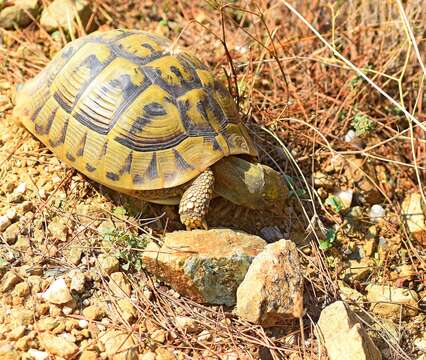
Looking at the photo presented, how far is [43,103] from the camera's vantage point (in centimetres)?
399

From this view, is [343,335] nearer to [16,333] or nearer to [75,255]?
[75,255]

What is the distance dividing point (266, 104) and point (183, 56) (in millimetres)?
1143

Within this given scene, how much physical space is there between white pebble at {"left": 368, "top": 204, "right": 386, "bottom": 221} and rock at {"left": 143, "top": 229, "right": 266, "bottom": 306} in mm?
1269

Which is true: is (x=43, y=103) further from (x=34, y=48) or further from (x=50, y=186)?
(x=34, y=48)

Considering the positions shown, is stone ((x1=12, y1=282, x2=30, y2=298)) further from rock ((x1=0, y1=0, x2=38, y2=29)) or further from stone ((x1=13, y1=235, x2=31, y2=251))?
rock ((x1=0, y1=0, x2=38, y2=29))

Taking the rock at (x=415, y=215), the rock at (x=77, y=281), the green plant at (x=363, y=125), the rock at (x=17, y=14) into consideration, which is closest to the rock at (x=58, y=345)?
the rock at (x=77, y=281)

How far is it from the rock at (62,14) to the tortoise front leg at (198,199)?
2.15m

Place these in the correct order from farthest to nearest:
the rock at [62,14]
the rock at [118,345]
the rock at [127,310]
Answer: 1. the rock at [62,14]
2. the rock at [127,310]
3. the rock at [118,345]

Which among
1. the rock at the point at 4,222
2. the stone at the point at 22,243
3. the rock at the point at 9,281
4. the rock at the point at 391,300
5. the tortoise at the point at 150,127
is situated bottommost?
the rock at the point at 391,300

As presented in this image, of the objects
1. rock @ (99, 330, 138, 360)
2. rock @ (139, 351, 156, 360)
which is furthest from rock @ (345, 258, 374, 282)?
rock @ (99, 330, 138, 360)

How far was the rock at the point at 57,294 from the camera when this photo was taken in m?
3.40

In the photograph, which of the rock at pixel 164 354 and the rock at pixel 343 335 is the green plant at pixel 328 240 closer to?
the rock at pixel 343 335

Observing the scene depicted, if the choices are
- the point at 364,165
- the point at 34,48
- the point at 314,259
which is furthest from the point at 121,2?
the point at 314,259

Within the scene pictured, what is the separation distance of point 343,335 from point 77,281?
1.64 meters
